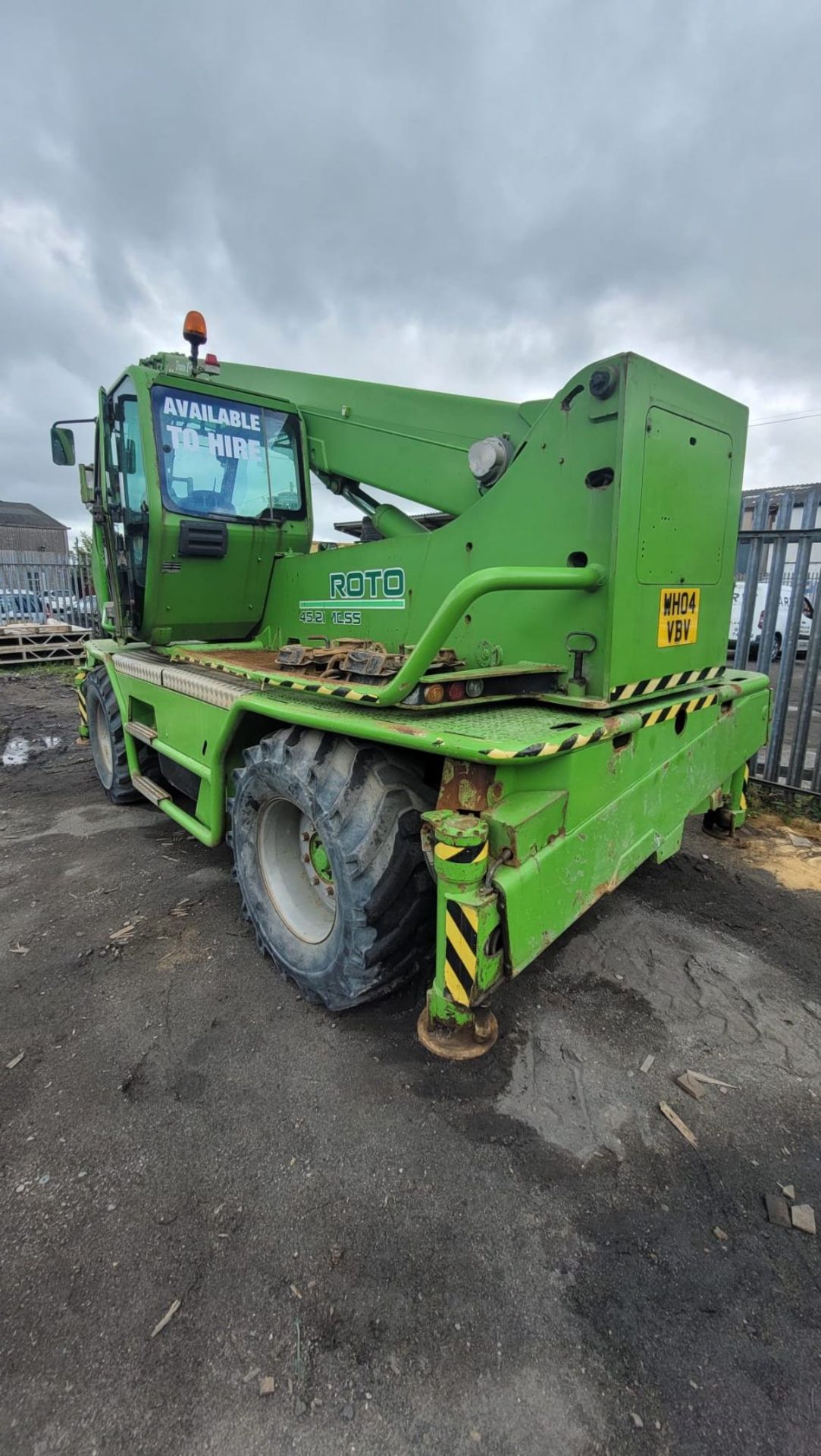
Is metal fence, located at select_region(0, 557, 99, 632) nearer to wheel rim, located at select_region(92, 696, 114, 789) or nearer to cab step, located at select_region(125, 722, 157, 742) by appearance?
wheel rim, located at select_region(92, 696, 114, 789)

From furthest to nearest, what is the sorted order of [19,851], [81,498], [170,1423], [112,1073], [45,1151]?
[81,498] → [19,851] → [112,1073] → [45,1151] → [170,1423]

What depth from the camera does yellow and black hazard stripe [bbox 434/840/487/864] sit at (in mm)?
2107

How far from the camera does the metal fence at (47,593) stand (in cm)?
1555

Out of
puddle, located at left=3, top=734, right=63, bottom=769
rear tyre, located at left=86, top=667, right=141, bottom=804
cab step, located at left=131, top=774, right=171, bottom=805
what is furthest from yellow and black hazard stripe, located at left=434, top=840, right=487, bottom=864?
puddle, located at left=3, top=734, right=63, bottom=769

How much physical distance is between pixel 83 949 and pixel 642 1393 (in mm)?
2875

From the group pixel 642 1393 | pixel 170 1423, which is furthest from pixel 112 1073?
pixel 642 1393

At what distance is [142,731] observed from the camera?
4.56 m

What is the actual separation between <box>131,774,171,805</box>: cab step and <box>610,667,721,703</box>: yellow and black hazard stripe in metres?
3.03

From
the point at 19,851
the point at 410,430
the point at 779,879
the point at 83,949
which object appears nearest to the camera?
the point at 83,949

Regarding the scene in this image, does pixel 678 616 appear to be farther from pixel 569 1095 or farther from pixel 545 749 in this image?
pixel 569 1095

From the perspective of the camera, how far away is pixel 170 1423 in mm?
1468

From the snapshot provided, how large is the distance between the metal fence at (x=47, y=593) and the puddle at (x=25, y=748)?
8.62 meters

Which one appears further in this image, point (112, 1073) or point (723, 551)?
point (723, 551)

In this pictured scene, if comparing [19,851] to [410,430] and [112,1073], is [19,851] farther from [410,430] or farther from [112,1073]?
[410,430]
